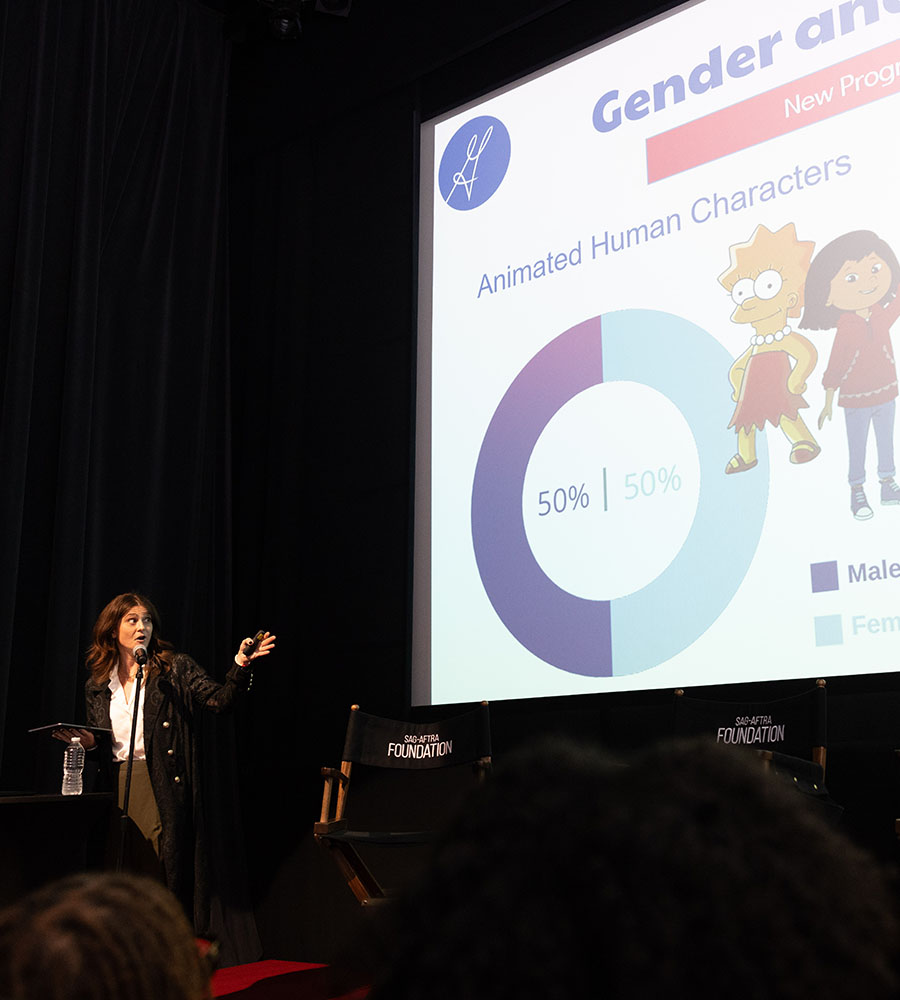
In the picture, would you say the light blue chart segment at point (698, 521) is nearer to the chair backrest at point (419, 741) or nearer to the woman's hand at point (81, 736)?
the chair backrest at point (419, 741)

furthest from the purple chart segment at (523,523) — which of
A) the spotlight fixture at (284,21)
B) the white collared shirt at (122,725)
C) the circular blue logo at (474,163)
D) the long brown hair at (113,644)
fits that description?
→ the spotlight fixture at (284,21)

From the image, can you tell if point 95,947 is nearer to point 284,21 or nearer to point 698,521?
point 698,521

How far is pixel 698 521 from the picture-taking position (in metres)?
3.41

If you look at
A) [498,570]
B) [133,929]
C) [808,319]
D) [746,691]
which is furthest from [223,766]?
[133,929]

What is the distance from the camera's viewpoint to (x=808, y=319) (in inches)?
128

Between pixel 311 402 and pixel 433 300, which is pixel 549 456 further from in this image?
pixel 311 402

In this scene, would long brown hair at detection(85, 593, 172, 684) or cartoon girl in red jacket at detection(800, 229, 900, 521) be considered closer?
cartoon girl in red jacket at detection(800, 229, 900, 521)

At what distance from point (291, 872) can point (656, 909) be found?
170 inches

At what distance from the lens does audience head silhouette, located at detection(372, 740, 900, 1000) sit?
1.11 feet

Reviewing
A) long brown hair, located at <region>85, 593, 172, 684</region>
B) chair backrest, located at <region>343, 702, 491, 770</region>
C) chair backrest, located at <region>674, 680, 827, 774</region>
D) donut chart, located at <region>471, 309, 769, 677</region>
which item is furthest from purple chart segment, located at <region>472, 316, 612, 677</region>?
long brown hair, located at <region>85, 593, 172, 684</region>

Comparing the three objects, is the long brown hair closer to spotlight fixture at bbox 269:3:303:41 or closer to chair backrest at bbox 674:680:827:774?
chair backrest at bbox 674:680:827:774
